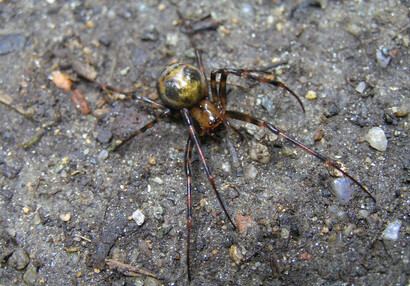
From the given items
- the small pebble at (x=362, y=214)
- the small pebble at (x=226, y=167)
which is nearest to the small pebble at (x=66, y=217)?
the small pebble at (x=226, y=167)

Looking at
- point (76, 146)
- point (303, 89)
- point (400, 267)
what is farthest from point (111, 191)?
point (400, 267)

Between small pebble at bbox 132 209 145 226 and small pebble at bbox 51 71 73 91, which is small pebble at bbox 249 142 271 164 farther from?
small pebble at bbox 51 71 73 91

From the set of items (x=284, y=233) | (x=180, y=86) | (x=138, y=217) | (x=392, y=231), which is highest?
(x=180, y=86)

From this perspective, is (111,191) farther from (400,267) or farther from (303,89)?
(400,267)

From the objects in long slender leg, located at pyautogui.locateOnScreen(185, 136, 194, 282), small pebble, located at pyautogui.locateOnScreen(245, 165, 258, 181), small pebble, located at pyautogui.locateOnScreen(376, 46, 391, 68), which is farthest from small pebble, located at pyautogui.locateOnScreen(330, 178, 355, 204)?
small pebble, located at pyautogui.locateOnScreen(376, 46, 391, 68)

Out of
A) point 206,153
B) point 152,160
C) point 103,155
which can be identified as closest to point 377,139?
point 206,153

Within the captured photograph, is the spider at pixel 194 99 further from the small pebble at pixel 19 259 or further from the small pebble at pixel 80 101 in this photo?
the small pebble at pixel 19 259

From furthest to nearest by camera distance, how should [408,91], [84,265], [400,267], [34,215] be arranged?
[408,91] → [34,215] → [84,265] → [400,267]

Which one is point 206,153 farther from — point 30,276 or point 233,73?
point 30,276
